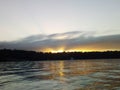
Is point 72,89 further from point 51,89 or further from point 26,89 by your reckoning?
point 26,89

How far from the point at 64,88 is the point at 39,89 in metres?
3.35

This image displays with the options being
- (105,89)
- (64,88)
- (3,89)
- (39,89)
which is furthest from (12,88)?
(105,89)

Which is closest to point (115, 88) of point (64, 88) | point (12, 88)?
point (64, 88)

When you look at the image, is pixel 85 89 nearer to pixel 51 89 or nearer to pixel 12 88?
pixel 51 89

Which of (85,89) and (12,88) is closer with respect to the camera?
(85,89)

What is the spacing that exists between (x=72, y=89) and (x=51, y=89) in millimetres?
2727

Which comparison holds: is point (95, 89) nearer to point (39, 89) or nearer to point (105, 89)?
point (105, 89)

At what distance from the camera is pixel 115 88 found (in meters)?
32.2

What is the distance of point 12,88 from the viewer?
33.9 meters

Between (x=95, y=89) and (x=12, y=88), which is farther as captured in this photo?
(x=12, y=88)

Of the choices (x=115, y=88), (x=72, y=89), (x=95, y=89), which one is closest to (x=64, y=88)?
(x=72, y=89)

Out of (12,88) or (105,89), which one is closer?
(105,89)

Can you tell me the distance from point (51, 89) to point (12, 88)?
18.1 feet

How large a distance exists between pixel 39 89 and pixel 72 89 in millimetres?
4323
